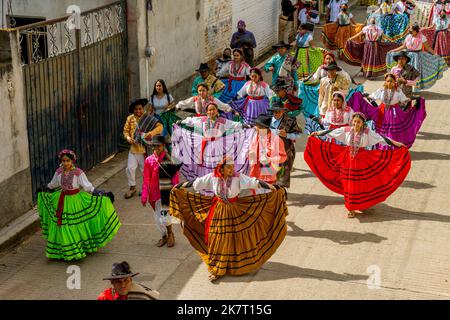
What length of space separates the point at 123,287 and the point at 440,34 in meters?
18.2

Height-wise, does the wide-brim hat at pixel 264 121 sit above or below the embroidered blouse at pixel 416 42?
above

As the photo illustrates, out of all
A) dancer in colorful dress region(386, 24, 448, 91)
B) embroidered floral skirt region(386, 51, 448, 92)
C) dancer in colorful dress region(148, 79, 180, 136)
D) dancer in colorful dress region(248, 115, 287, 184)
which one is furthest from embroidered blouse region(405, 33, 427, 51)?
dancer in colorful dress region(248, 115, 287, 184)

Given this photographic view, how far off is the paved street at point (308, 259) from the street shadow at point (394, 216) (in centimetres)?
1

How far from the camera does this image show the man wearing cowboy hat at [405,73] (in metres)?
16.5

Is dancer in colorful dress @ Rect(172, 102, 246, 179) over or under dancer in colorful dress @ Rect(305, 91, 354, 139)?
under

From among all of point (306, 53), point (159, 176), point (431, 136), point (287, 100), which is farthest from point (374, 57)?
point (159, 176)

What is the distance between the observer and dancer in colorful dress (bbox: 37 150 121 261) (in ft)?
36.1

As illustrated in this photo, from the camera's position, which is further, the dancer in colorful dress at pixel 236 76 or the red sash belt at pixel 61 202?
the dancer in colorful dress at pixel 236 76

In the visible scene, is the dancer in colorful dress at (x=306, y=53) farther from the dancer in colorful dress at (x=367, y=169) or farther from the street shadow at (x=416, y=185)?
the dancer in colorful dress at (x=367, y=169)

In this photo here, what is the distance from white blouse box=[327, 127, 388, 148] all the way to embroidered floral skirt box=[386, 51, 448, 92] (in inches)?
294

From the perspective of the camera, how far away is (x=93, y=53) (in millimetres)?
14562

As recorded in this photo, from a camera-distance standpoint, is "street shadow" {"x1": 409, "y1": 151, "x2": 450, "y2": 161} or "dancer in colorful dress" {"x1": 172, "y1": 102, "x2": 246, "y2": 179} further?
"street shadow" {"x1": 409, "y1": 151, "x2": 450, "y2": 161}

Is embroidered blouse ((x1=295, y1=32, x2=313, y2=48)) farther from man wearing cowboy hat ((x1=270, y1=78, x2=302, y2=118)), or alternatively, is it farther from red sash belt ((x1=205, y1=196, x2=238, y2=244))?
red sash belt ((x1=205, y1=196, x2=238, y2=244))

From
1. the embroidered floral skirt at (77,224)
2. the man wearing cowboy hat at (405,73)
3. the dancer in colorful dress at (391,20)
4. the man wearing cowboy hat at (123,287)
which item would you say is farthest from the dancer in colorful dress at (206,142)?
the dancer in colorful dress at (391,20)
